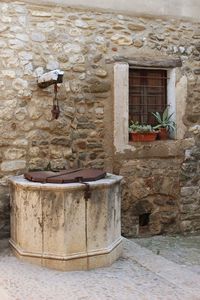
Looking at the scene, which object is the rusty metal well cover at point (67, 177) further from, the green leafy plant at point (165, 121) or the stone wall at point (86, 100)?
the green leafy plant at point (165, 121)

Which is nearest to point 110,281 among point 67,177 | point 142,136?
point 67,177

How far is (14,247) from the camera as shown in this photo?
3.90 metres

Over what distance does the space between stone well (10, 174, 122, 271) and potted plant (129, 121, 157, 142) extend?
1.49 meters

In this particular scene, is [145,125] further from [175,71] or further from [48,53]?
[48,53]

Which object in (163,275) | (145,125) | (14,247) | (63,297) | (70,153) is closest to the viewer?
(63,297)

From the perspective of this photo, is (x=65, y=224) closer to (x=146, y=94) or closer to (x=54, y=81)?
(x=54, y=81)

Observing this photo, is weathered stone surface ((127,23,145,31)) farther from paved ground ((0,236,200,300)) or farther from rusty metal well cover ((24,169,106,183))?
paved ground ((0,236,200,300))

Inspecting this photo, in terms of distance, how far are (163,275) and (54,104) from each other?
7.31 feet

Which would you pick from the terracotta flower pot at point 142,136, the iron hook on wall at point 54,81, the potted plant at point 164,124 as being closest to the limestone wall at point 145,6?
the iron hook on wall at point 54,81

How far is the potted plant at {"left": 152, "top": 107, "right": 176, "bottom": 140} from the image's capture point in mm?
5324

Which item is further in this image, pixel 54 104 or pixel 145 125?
pixel 145 125

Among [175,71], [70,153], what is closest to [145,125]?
[175,71]

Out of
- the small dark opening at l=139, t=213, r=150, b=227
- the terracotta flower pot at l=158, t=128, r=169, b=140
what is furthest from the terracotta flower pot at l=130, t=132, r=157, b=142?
the small dark opening at l=139, t=213, r=150, b=227

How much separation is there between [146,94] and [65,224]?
8.23 feet
